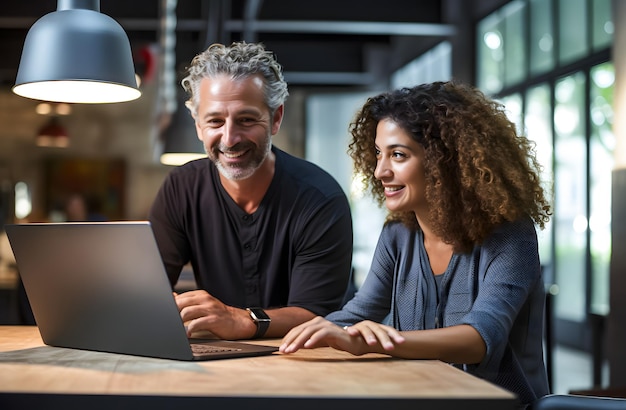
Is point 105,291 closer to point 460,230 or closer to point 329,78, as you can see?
point 460,230

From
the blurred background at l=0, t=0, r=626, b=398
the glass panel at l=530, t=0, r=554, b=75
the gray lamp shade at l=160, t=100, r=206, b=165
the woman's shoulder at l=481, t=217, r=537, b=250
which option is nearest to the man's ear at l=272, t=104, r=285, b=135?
the blurred background at l=0, t=0, r=626, b=398

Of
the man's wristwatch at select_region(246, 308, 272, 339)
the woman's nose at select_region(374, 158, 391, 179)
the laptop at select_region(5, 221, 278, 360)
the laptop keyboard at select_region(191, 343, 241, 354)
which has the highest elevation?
the woman's nose at select_region(374, 158, 391, 179)

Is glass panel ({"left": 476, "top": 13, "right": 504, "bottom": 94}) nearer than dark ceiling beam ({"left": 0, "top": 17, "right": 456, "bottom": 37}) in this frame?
No

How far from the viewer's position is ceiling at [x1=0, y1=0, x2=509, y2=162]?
8406 mm

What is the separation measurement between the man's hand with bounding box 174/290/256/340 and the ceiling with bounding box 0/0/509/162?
14.4 feet

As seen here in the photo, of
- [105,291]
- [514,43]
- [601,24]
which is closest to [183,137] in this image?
[105,291]

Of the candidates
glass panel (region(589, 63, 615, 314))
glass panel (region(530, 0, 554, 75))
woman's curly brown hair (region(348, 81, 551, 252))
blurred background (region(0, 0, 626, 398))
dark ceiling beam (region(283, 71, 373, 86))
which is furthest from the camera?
dark ceiling beam (region(283, 71, 373, 86))

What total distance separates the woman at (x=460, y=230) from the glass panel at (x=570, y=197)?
19.8ft

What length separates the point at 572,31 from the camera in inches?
324

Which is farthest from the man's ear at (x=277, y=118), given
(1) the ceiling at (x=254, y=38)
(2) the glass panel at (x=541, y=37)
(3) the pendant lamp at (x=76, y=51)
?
(2) the glass panel at (x=541, y=37)

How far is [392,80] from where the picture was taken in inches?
541

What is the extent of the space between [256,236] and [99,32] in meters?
0.78

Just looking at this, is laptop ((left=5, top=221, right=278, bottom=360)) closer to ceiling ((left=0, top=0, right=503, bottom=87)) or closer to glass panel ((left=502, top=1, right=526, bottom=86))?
ceiling ((left=0, top=0, right=503, bottom=87))

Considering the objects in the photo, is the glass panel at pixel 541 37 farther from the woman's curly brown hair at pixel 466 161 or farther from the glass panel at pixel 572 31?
the woman's curly brown hair at pixel 466 161
